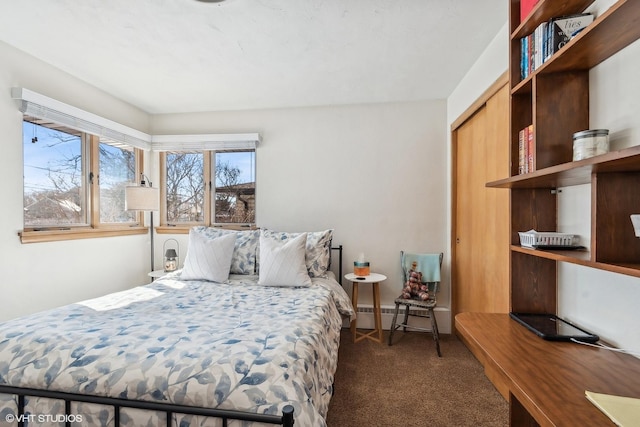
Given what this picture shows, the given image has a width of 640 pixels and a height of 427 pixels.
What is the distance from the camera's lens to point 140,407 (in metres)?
1.04

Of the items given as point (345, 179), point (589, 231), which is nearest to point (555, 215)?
point (589, 231)

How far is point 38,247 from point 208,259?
126cm

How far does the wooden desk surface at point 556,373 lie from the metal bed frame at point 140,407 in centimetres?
67

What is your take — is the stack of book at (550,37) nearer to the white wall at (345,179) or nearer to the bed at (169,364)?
the bed at (169,364)

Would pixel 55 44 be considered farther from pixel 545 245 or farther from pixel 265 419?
pixel 545 245

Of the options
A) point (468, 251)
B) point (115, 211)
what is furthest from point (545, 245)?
point (115, 211)

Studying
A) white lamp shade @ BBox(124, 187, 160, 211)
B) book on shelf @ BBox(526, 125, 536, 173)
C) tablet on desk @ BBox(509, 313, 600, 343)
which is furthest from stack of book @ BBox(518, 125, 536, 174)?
white lamp shade @ BBox(124, 187, 160, 211)

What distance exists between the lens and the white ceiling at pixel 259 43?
1.76 metres

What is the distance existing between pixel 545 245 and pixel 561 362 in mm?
451

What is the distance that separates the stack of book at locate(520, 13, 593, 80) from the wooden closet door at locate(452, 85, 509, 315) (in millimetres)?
796

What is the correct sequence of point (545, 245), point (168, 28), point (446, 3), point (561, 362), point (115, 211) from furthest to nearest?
point (115, 211) → point (168, 28) → point (446, 3) → point (545, 245) → point (561, 362)

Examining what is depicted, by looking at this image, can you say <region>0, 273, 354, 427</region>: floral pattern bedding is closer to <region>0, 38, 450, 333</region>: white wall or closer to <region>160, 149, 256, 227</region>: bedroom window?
<region>0, 38, 450, 333</region>: white wall

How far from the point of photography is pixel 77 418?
3.74 ft

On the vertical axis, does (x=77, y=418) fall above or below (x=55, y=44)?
below
